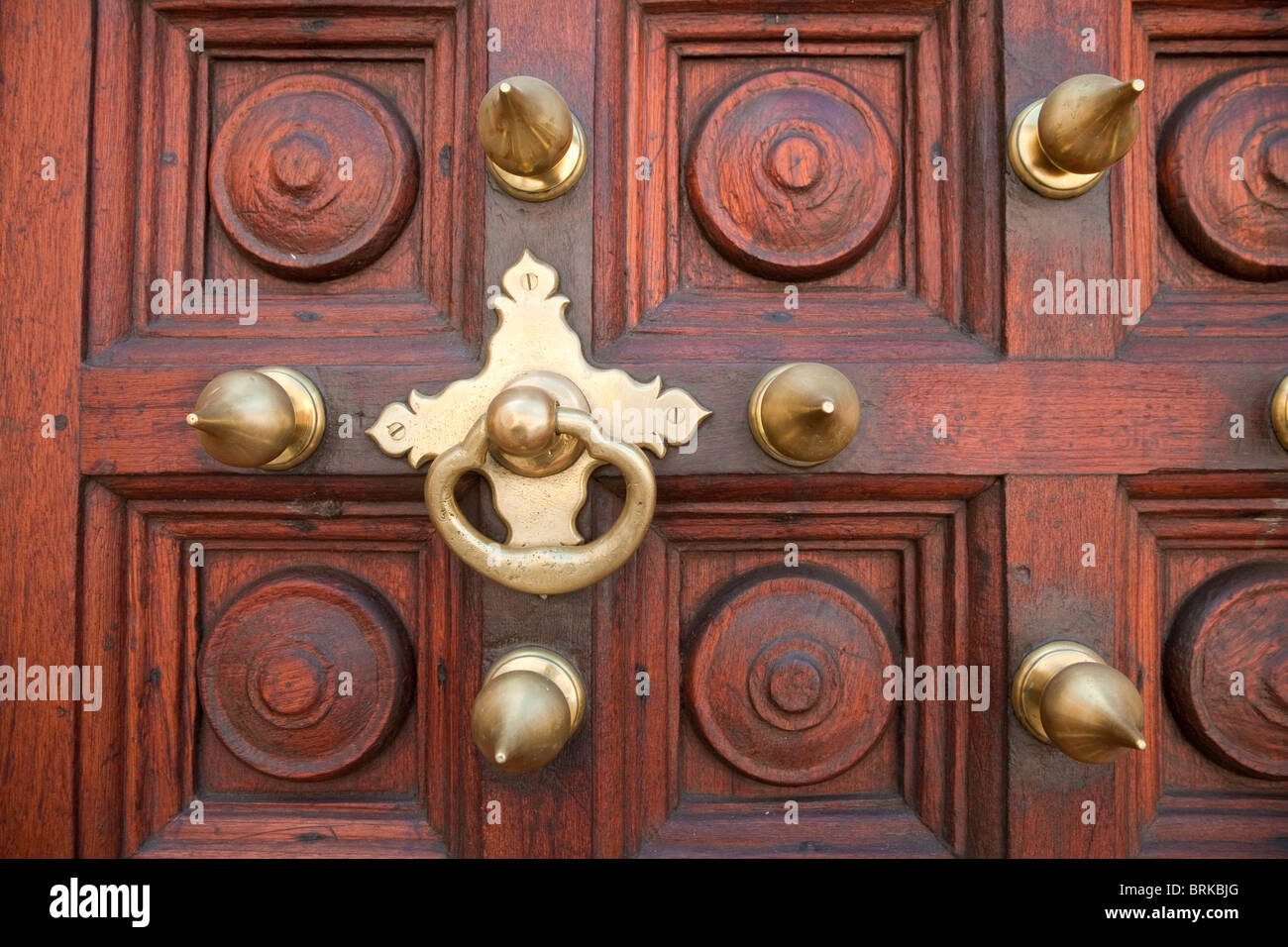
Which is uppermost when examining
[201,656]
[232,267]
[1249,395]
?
[232,267]

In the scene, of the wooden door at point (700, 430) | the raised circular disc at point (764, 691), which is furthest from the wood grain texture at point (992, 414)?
the raised circular disc at point (764, 691)

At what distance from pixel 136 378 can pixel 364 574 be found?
0.22 m

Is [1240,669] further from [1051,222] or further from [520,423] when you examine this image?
[520,423]

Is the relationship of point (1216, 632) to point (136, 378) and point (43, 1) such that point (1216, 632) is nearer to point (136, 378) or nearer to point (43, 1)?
point (136, 378)

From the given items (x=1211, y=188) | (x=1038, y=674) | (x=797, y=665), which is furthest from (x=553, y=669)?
(x=1211, y=188)

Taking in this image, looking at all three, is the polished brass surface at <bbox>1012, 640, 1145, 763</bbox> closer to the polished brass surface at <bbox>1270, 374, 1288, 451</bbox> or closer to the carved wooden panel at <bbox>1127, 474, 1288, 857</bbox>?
the carved wooden panel at <bbox>1127, 474, 1288, 857</bbox>

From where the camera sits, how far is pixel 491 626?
59 centimetres

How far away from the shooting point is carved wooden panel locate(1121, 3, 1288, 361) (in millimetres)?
604

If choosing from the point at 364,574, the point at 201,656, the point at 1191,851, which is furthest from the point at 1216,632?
the point at 201,656

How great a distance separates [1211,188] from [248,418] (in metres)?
0.72

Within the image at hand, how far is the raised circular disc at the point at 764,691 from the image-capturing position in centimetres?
61

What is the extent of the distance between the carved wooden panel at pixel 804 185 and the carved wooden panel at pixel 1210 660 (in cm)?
21

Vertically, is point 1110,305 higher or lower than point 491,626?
higher

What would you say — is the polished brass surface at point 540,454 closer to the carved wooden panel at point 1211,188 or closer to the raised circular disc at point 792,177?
the raised circular disc at point 792,177
